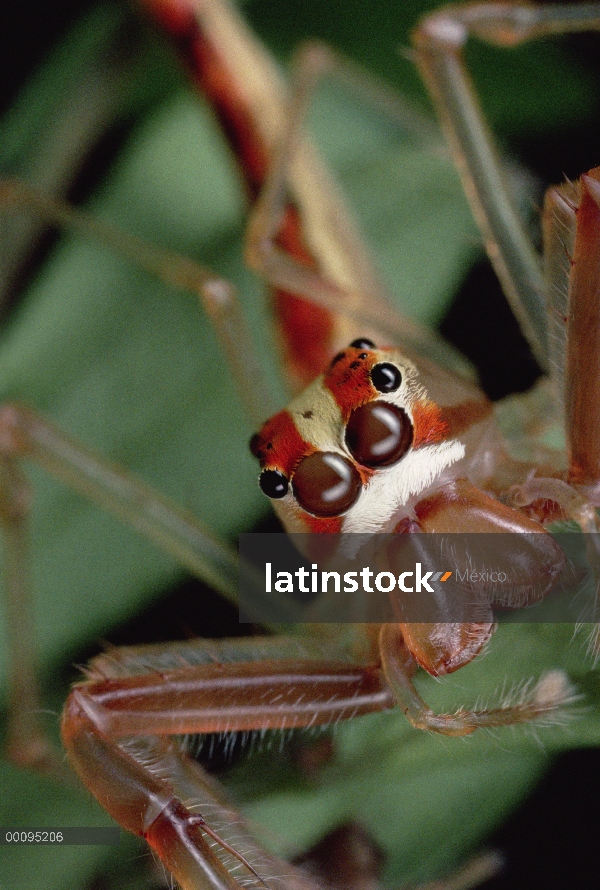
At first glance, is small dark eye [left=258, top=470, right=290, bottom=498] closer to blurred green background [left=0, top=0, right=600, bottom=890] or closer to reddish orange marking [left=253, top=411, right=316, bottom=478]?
reddish orange marking [left=253, top=411, right=316, bottom=478]

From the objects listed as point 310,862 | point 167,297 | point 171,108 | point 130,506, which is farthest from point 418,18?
point 310,862

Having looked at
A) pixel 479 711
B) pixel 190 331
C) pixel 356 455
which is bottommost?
pixel 479 711

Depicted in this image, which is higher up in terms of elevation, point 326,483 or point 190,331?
point 190,331

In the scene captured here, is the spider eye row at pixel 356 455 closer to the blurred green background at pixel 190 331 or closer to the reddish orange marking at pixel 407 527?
the reddish orange marking at pixel 407 527

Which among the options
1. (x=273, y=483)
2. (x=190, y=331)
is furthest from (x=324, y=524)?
(x=190, y=331)

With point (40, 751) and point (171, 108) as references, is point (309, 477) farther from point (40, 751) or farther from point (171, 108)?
point (171, 108)

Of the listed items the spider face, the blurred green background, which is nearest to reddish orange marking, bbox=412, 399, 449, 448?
the spider face

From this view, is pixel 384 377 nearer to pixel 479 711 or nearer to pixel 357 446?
pixel 357 446
